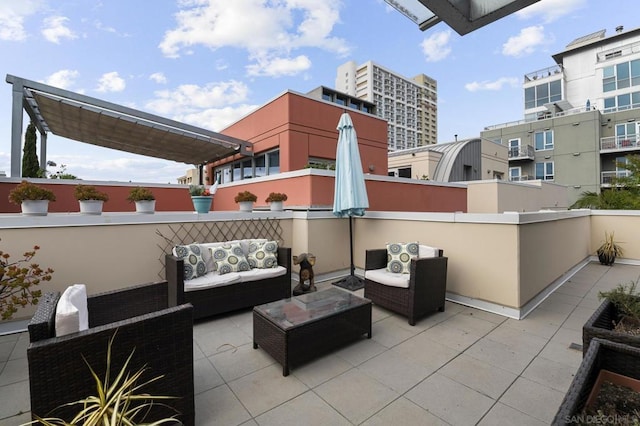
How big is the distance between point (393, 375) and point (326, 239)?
129 inches

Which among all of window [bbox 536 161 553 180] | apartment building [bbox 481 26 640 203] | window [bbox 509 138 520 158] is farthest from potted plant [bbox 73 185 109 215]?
window [bbox 536 161 553 180]

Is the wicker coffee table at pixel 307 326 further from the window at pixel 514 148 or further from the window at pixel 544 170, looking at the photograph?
the window at pixel 544 170

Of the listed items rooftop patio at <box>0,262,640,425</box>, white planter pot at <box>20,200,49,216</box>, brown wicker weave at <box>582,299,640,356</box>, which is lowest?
rooftop patio at <box>0,262,640,425</box>

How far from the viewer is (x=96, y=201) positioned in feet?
12.6

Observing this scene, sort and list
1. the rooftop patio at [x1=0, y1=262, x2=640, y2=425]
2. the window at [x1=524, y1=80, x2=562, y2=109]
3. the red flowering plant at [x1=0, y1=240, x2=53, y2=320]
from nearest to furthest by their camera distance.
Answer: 1. the rooftop patio at [x1=0, y1=262, x2=640, y2=425]
2. the red flowering plant at [x1=0, y1=240, x2=53, y2=320]
3. the window at [x1=524, y1=80, x2=562, y2=109]

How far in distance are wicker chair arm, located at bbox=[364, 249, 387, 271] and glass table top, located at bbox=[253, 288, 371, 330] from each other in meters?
0.79

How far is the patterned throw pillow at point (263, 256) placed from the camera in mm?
4230

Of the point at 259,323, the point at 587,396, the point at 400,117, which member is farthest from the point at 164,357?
the point at 400,117

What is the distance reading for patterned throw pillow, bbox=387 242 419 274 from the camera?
4.03m

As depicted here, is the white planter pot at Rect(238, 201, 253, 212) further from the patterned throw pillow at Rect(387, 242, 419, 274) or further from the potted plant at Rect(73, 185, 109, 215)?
the patterned throw pillow at Rect(387, 242, 419, 274)

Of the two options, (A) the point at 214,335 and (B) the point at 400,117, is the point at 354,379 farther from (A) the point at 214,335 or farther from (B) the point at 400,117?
(B) the point at 400,117

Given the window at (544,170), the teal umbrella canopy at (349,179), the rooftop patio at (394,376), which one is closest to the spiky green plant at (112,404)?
the rooftop patio at (394,376)

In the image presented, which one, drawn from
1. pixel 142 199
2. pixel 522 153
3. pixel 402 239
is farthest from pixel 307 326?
pixel 522 153

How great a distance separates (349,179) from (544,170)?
25636mm
